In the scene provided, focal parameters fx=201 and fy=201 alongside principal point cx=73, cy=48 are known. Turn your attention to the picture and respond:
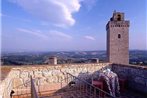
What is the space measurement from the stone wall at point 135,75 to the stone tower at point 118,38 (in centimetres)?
1825

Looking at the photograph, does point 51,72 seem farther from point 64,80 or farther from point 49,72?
point 64,80

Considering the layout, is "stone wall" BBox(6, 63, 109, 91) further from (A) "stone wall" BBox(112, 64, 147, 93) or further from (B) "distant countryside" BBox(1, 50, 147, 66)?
(B) "distant countryside" BBox(1, 50, 147, 66)

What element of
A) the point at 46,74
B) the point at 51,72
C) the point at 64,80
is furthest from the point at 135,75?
the point at 46,74

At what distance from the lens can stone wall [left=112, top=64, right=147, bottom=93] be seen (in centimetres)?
812

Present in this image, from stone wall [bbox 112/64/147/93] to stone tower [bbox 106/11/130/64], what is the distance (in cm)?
1825

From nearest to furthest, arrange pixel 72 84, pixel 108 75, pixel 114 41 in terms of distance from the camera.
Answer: pixel 108 75 → pixel 72 84 → pixel 114 41

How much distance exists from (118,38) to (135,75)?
20463mm

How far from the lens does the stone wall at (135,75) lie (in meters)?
8.12

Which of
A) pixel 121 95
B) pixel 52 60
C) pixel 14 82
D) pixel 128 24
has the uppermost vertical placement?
pixel 128 24

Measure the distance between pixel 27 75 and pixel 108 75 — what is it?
10.9ft

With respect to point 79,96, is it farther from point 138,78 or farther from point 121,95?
point 138,78

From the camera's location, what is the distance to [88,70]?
31.6ft

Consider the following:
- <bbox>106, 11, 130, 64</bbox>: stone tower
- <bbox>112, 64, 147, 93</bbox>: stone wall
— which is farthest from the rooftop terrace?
<bbox>106, 11, 130, 64</bbox>: stone tower

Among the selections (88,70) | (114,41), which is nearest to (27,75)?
(88,70)
